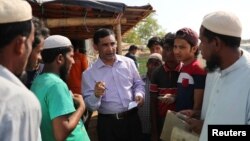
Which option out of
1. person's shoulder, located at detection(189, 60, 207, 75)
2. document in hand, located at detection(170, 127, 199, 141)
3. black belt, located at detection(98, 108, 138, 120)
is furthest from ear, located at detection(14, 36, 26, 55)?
black belt, located at detection(98, 108, 138, 120)

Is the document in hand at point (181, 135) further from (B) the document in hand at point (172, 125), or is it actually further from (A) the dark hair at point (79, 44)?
(A) the dark hair at point (79, 44)

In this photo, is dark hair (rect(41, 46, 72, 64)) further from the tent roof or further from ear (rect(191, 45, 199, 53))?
the tent roof

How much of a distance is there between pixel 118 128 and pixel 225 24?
1.93 m

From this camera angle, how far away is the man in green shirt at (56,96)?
233 cm

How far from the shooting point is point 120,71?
390 centimetres

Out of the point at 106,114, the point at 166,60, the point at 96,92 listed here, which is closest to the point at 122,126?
the point at 106,114

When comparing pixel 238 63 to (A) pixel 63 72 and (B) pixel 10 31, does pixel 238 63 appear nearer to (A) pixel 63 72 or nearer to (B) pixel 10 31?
(A) pixel 63 72

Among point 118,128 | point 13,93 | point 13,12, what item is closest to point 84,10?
point 118,128

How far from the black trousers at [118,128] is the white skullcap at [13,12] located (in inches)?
93.9

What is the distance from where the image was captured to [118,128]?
3727 millimetres

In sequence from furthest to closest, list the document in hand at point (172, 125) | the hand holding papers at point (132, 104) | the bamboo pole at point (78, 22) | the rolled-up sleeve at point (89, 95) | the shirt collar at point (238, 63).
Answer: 1. the bamboo pole at point (78, 22)
2. the hand holding papers at point (132, 104)
3. the rolled-up sleeve at point (89, 95)
4. the document in hand at point (172, 125)
5. the shirt collar at point (238, 63)

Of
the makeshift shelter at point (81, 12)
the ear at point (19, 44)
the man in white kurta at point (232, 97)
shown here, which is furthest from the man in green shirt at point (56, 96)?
the makeshift shelter at point (81, 12)

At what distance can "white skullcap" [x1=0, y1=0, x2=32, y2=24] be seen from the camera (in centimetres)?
141

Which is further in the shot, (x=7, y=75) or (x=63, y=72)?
(x=63, y=72)
